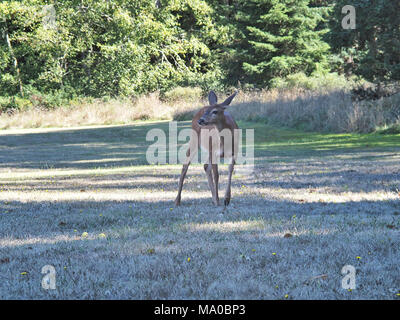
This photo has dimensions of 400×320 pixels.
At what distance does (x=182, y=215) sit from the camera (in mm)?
6094

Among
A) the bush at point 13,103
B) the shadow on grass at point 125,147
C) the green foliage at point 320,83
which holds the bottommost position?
the shadow on grass at point 125,147

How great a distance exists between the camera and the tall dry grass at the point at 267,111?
1848 cm

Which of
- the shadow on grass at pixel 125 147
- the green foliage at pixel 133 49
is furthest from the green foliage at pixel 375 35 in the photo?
the green foliage at pixel 133 49

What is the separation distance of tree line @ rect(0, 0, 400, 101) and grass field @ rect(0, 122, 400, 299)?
28072mm

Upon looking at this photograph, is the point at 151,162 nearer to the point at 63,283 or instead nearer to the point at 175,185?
the point at 175,185

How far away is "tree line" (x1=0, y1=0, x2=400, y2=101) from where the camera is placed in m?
37.7

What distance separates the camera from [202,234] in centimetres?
507

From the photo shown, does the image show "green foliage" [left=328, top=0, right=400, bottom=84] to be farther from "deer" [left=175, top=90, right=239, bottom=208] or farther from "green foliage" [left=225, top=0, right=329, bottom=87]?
"green foliage" [left=225, top=0, right=329, bottom=87]

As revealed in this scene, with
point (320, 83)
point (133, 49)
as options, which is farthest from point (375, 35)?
→ point (133, 49)

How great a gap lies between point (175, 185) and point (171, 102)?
25.6 m

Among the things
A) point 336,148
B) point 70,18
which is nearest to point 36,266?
point 336,148

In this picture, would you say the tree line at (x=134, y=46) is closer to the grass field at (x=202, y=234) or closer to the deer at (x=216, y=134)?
the grass field at (x=202, y=234)

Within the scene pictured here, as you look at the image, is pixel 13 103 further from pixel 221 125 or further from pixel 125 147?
pixel 221 125

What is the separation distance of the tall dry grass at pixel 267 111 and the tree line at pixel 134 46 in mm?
5222
